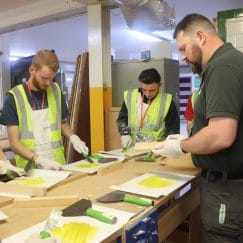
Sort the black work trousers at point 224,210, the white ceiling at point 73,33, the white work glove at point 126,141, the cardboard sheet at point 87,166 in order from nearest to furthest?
1. the black work trousers at point 224,210
2. the cardboard sheet at point 87,166
3. the white work glove at point 126,141
4. the white ceiling at point 73,33

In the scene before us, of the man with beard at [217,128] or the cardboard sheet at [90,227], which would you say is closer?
the cardboard sheet at [90,227]

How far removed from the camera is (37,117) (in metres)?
2.08

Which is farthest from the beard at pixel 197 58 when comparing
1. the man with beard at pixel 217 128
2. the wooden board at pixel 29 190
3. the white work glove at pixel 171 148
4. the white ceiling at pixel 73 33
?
the white ceiling at pixel 73 33

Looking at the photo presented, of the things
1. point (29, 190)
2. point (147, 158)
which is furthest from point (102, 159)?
point (29, 190)

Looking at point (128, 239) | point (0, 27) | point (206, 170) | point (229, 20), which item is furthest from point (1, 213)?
point (0, 27)

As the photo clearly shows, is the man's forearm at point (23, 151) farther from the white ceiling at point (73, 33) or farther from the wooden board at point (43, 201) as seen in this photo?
the white ceiling at point (73, 33)

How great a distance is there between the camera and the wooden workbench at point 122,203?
114 cm

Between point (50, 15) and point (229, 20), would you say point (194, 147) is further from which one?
point (50, 15)

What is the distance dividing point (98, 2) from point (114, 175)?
283cm

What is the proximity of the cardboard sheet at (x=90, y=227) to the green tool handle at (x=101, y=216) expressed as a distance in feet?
0.04

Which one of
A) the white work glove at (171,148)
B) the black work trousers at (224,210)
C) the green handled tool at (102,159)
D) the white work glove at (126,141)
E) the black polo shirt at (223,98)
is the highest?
the black polo shirt at (223,98)

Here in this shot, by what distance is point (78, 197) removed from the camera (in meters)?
1.33

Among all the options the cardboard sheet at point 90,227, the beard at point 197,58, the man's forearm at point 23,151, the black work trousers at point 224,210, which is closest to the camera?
the cardboard sheet at point 90,227

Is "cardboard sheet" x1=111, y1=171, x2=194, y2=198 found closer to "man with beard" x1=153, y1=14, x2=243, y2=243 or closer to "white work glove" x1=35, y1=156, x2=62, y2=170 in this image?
"man with beard" x1=153, y1=14, x2=243, y2=243
